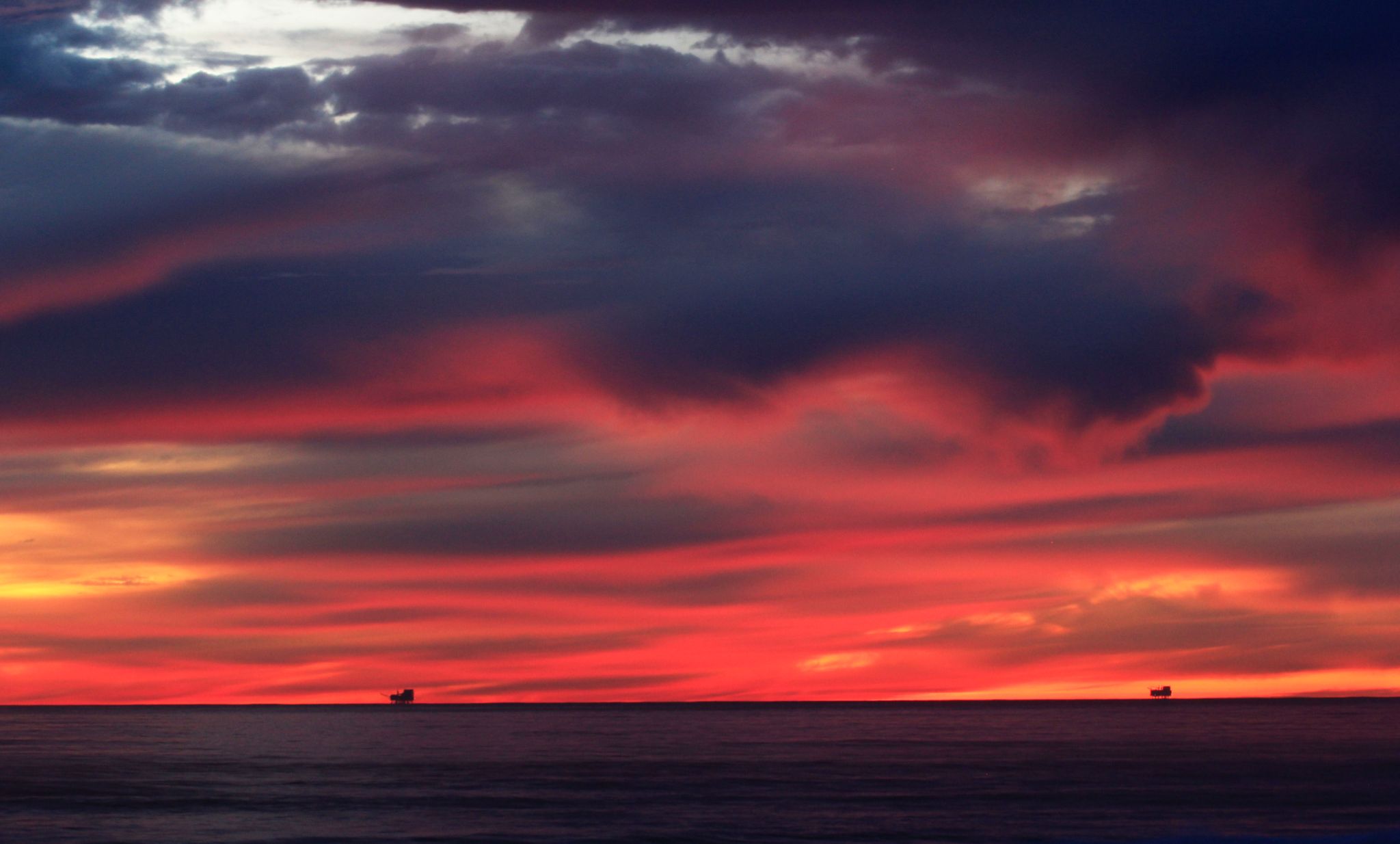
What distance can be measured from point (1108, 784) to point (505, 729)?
12399cm

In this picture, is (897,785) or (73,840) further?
(897,785)

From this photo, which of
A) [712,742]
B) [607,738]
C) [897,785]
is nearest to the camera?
[897,785]

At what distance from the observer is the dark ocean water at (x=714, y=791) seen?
55812 mm

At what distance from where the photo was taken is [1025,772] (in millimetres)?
83938

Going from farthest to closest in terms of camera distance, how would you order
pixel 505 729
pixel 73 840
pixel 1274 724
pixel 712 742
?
pixel 505 729, pixel 1274 724, pixel 712 742, pixel 73 840

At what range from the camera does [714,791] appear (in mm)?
73312

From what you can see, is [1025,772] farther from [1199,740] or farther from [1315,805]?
[1199,740]

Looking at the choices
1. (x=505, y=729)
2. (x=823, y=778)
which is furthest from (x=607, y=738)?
(x=823, y=778)

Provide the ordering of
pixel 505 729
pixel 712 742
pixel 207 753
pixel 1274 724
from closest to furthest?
pixel 207 753
pixel 712 742
pixel 1274 724
pixel 505 729

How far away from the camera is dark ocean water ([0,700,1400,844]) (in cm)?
5581

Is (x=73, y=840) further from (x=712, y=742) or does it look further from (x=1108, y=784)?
(x=712, y=742)

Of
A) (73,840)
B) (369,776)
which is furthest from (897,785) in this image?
(73,840)

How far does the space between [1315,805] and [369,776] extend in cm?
5606

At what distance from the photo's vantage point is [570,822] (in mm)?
59188
